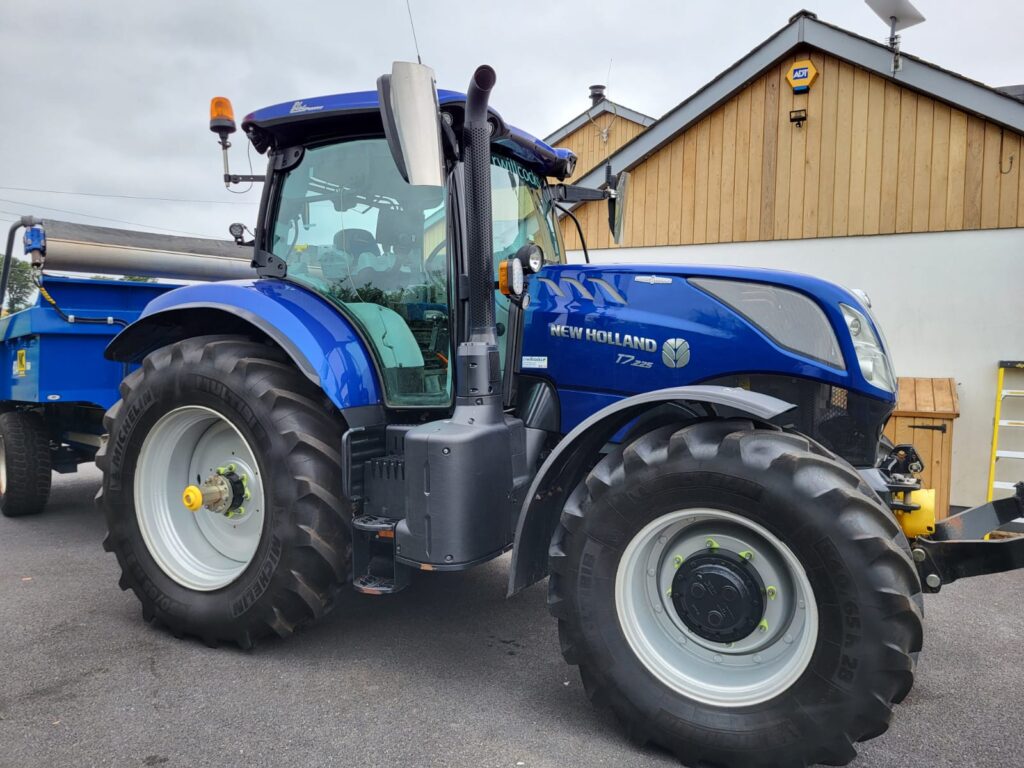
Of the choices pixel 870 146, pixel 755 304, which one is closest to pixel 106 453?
pixel 755 304

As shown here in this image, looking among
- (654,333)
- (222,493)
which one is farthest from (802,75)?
(222,493)

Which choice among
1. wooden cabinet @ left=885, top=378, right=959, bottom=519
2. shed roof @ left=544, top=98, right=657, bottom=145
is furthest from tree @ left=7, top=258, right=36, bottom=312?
shed roof @ left=544, top=98, right=657, bottom=145

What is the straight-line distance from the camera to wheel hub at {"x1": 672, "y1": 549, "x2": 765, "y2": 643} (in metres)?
2.49

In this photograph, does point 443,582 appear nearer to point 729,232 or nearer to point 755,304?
point 755,304

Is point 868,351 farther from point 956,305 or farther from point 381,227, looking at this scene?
point 956,305

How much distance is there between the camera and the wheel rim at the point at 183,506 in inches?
140

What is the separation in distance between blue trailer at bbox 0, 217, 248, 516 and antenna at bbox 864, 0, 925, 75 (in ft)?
20.6

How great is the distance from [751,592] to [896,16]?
21.4 feet

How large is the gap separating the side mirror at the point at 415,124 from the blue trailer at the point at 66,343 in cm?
385

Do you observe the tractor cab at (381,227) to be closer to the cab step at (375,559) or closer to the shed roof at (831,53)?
the cab step at (375,559)

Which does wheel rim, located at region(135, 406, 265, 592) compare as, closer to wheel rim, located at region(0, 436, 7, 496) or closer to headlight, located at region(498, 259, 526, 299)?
headlight, located at region(498, 259, 526, 299)

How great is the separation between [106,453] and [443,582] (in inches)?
73.9

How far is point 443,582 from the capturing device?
4.31 metres

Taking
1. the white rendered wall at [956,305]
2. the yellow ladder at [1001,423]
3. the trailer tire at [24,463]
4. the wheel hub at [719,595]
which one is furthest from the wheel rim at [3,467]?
the yellow ladder at [1001,423]
